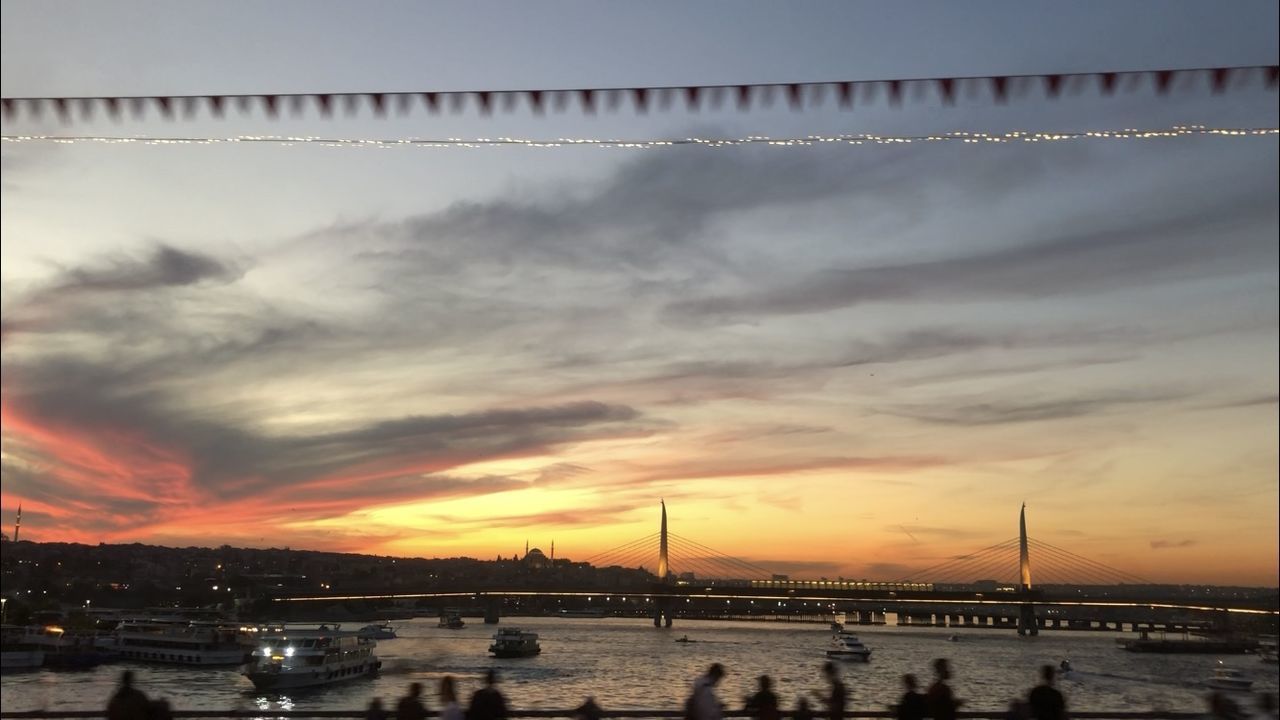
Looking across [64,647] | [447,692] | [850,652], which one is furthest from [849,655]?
[447,692]

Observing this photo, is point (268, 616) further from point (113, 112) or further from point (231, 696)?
point (113, 112)

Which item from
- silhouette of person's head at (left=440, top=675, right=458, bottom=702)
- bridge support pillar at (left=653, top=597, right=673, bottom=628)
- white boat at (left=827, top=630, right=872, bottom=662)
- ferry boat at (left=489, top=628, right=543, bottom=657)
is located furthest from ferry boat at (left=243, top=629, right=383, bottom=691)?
bridge support pillar at (left=653, top=597, right=673, bottom=628)

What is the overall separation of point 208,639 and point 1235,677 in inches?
3550

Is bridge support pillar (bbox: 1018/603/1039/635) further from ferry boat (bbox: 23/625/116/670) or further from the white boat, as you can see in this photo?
ferry boat (bbox: 23/625/116/670)

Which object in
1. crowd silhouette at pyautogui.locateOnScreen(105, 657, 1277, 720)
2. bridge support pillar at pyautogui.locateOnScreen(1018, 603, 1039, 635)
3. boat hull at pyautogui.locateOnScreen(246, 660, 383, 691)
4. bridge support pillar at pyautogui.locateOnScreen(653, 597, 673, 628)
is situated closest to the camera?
crowd silhouette at pyautogui.locateOnScreen(105, 657, 1277, 720)

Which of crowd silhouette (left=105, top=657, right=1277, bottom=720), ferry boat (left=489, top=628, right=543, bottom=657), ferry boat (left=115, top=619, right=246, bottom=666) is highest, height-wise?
crowd silhouette (left=105, top=657, right=1277, bottom=720)

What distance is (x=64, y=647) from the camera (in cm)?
9469

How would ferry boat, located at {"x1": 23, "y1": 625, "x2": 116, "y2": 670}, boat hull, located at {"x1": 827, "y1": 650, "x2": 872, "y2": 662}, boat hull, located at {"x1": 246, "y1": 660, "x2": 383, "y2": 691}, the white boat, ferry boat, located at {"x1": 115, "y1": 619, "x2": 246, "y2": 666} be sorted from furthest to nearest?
the white boat
boat hull, located at {"x1": 827, "y1": 650, "x2": 872, "y2": 662}
ferry boat, located at {"x1": 115, "y1": 619, "x2": 246, "y2": 666}
ferry boat, located at {"x1": 23, "y1": 625, "x2": 116, "y2": 670}
boat hull, located at {"x1": 246, "y1": 660, "x2": 383, "y2": 691}

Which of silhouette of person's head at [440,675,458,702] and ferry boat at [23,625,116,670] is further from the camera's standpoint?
ferry boat at [23,625,116,670]

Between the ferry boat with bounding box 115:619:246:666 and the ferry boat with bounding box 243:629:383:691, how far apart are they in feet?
75.0

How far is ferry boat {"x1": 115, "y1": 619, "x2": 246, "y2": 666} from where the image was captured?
10075cm

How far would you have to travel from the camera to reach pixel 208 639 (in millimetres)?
102500

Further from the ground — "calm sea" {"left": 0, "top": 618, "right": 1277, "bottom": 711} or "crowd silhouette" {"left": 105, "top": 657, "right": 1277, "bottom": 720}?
"crowd silhouette" {"left": 105, "top": 657, "right": 1277, "bottom": 720}

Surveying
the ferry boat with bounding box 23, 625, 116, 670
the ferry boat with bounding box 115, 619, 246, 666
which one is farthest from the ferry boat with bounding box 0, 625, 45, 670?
the ferry boat with bounding box 115, 619, 246, 666
